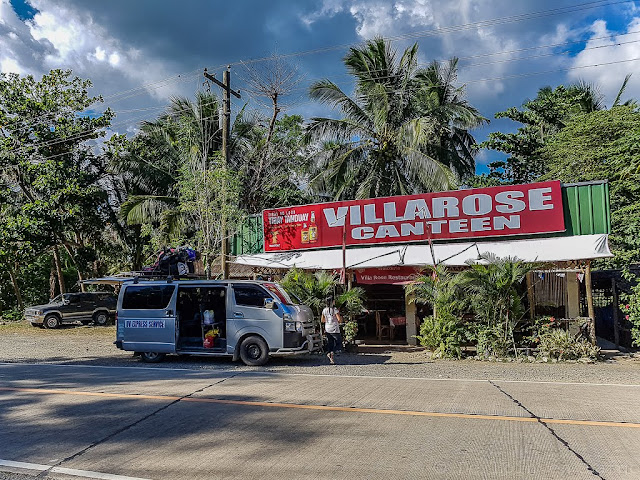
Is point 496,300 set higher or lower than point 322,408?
higher

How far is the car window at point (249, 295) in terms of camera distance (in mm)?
12070

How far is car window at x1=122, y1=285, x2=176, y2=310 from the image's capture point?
12789 millimetres

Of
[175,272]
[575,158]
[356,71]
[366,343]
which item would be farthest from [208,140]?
[575,158]

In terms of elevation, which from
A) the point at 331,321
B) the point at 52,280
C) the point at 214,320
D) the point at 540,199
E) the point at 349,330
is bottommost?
the point at 349,330

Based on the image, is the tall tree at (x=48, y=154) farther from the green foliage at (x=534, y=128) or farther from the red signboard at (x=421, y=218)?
the green foliage at (x=534, y=128)

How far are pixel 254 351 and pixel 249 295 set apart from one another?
50.3 inches

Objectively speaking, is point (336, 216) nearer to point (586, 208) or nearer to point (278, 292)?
Answer: point (278, 292)

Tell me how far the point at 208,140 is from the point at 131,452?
20145 millimetres

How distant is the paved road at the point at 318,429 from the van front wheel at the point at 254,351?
2.17m

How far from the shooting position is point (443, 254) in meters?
15.9

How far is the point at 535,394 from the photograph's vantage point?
8.62m

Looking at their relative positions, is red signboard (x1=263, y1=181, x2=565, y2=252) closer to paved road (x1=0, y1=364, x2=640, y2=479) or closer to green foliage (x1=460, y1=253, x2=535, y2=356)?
green foliage (x1=460, y1=253, x2=535, y2=356)

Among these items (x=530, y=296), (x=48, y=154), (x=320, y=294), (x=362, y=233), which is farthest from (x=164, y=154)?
(x=530, y=296)

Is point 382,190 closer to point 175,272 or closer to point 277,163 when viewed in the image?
point 277,163
